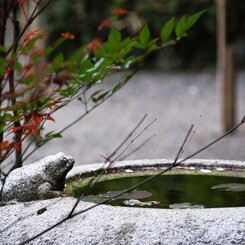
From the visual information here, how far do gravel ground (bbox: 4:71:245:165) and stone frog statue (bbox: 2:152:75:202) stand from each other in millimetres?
3793

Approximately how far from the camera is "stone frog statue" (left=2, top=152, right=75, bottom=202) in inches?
89.4

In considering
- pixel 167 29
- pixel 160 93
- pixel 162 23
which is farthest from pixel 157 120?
pixel 167 29

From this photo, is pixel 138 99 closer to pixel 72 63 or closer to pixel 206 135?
pixel 206 135

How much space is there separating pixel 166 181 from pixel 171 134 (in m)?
4.78

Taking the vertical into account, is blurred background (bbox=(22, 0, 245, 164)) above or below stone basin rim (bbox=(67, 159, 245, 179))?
below

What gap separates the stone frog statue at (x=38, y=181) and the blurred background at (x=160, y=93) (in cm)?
290

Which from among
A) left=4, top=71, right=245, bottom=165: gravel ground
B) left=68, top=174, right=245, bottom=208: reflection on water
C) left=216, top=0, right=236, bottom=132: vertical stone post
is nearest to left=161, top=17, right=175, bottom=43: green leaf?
left=68, top=174, right=245, bottom=208: reflection on water

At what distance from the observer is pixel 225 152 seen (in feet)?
21.2

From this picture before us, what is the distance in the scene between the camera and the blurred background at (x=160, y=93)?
693cm

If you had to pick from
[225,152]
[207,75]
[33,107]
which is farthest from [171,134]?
[33,107]

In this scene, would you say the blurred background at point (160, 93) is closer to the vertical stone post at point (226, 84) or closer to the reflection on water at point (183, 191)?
the vertical stone post at point (226, 84)

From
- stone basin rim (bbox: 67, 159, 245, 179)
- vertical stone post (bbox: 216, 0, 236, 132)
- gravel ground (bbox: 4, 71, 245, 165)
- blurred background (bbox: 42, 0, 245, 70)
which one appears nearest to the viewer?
stone basin rim (bbox: 67, 159, 245, 179)

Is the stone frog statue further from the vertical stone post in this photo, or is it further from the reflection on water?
the vertical stone post

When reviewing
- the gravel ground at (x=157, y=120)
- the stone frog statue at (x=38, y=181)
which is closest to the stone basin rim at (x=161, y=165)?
the stone frog statue at (x=38, y=181)
